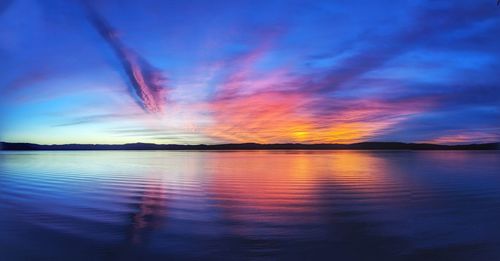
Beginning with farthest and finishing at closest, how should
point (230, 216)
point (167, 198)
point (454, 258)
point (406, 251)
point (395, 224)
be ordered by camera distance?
point (167, 198)
point (230, 216)
point (395, 224)
point (406, 251)
point (454, 258)

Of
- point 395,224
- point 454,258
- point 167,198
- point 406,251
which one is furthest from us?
point 167,198

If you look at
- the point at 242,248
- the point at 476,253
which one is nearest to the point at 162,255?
the point at 242,248

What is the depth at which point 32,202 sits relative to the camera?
14469mm

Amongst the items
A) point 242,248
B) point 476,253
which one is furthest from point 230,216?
point 476,253

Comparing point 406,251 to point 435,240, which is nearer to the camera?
point 406,251

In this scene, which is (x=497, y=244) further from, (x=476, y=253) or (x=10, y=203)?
(x=10, y=203)

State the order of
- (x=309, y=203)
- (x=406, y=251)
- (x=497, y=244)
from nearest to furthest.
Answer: (x=406, y=251) < (x=497, y=244) < (x=309, y=203)

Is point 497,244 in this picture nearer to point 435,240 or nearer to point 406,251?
point 435,240

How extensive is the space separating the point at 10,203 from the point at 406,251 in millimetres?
12758

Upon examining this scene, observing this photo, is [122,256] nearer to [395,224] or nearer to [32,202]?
[395,224]

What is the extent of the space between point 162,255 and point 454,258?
5010 mm

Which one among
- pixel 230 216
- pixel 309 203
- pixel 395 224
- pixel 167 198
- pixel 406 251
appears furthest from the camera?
pixel 167 198

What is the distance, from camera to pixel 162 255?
7.39m

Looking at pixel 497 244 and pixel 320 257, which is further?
pixel 497 244
